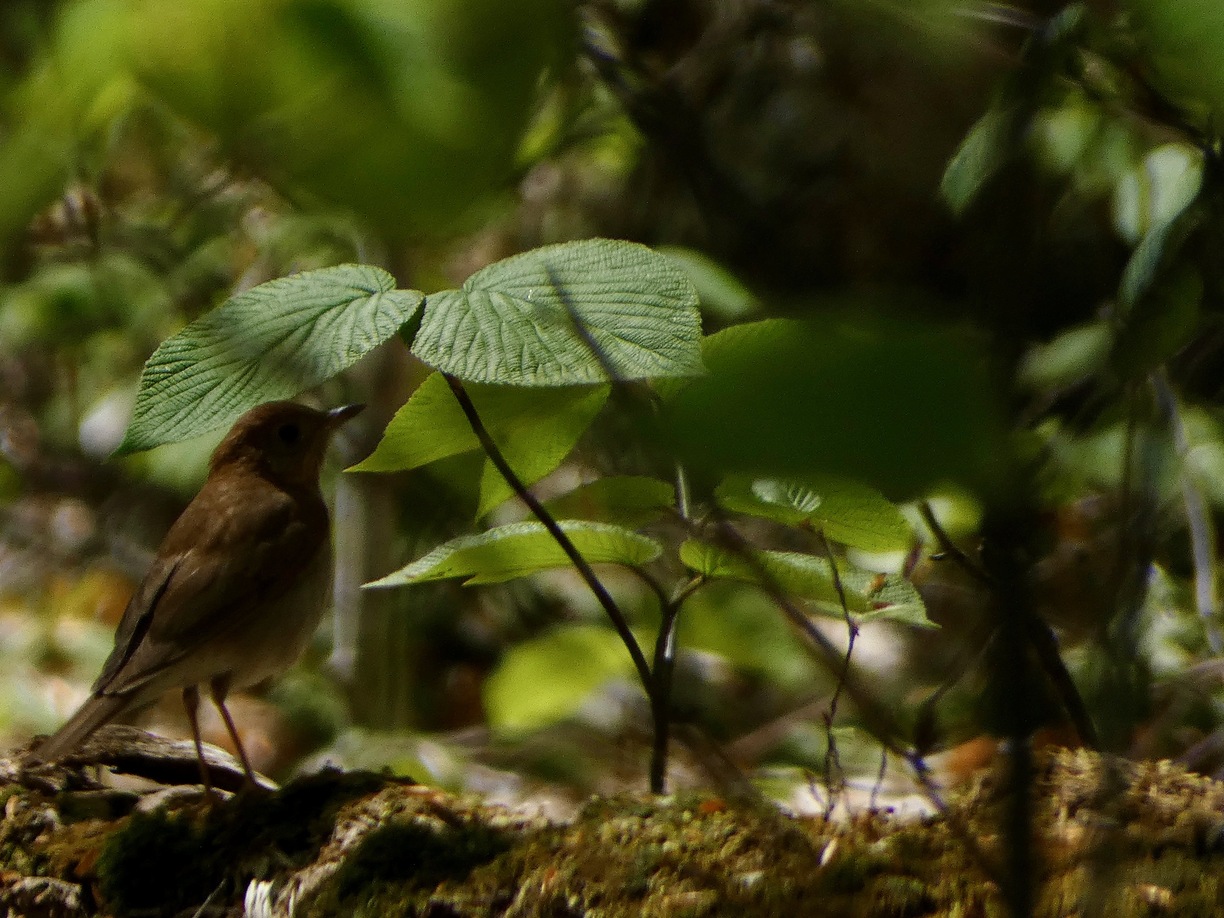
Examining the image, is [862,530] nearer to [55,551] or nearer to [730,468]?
[730,468]

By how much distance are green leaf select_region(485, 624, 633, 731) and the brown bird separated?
111 cm

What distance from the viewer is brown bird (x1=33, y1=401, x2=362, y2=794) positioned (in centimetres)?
254

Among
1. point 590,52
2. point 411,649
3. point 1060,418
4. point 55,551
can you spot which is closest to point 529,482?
point 590,52

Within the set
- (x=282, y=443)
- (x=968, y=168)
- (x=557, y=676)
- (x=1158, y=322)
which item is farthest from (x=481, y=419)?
(x=557, y=676)

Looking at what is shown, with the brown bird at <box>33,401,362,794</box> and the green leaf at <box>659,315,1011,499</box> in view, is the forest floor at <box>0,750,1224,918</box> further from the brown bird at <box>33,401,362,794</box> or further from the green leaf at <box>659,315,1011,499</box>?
the green leaf at <box>659,315,1011,499</box>

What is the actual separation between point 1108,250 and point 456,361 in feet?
14.6

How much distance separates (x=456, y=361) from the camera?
4.87 feet

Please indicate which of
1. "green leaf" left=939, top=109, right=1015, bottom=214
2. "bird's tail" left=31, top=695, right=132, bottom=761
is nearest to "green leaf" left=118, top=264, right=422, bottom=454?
"green leaf" left=939, top=109, right=1015, bottom=214

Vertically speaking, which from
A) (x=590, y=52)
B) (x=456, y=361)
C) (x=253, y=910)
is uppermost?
(x=590, y=52)

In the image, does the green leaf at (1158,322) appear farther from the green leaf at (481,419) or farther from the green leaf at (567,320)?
the green leaf at (481,419)

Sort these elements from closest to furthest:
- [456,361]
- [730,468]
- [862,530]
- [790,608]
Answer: [730,468], [790,608], [456,361], [862,530]

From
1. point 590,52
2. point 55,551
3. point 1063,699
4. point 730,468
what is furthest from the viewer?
point 55,551

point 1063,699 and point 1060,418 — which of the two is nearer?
point 1063,699

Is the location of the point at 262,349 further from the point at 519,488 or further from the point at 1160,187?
the point at 1160,187
